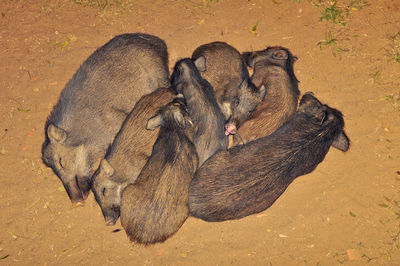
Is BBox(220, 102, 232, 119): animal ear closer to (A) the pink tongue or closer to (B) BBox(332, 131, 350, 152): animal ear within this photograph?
(A) the pink tongue

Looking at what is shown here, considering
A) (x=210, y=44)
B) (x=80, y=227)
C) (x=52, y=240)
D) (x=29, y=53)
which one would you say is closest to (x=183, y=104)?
(x=210, y=44)

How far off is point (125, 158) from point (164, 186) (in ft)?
2.92

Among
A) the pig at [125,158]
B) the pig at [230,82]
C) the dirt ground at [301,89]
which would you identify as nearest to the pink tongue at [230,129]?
the pig at [230,82]

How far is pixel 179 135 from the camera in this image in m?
4.63

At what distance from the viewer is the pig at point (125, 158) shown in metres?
4.89

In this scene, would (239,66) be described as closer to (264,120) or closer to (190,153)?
(264,120)

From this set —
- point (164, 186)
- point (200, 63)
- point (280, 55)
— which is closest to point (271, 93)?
point (280, 55)

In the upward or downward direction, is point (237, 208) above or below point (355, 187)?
above

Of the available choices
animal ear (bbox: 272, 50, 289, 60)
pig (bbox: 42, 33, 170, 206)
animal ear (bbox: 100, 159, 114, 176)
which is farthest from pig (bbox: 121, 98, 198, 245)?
animal ear (bbox: 272, 50, 289, 60)

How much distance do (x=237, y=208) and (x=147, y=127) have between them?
5.74ft

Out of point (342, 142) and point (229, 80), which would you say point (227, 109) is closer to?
point (229, 80)

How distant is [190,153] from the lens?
4.64m

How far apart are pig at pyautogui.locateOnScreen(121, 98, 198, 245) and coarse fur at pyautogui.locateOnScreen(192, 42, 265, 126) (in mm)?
1089

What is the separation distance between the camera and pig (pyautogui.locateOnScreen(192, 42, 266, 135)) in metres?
5.40
